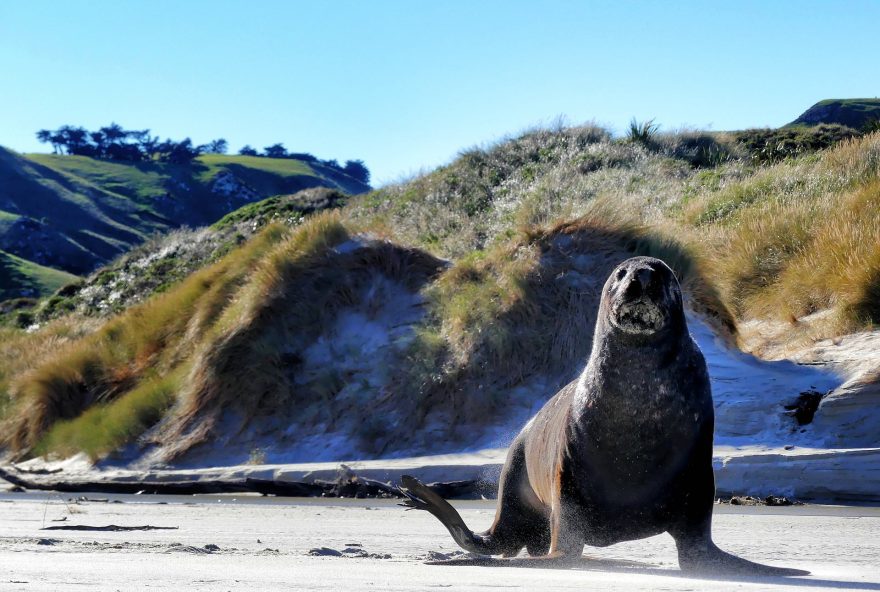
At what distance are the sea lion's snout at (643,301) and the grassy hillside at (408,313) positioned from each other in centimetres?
849

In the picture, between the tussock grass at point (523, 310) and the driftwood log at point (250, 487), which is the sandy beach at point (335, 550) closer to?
the driftwood log at point (250, 487)

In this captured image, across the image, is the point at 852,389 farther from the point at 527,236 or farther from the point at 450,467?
the point at 527,236

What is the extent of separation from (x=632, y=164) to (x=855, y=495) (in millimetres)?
19824

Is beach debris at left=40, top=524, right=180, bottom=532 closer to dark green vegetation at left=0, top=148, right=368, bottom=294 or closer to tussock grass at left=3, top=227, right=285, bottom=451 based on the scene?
tussock grass at left=3, top=227, right=285, bottom=451

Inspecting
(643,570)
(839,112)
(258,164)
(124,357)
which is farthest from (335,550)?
(258,164)

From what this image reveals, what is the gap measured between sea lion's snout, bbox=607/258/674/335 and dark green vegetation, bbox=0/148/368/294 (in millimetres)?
79406

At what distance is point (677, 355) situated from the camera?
5.27m

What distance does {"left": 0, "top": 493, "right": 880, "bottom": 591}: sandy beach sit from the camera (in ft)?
14.7

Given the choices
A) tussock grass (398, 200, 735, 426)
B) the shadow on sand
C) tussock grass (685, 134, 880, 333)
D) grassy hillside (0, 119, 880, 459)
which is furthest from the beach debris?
tussock grass (685, 134, 880, 333)

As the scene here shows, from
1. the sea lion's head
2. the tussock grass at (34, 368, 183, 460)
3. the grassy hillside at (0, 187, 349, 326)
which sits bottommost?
the tussock grass at (34, 368, 183, 460)

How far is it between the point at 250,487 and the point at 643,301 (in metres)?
7.97

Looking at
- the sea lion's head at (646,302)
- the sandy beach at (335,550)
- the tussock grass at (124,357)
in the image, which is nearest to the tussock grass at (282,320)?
the tussock grass at (124,357)

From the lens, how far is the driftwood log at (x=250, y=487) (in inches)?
435

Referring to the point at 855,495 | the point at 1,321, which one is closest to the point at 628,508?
the point at 855,495
